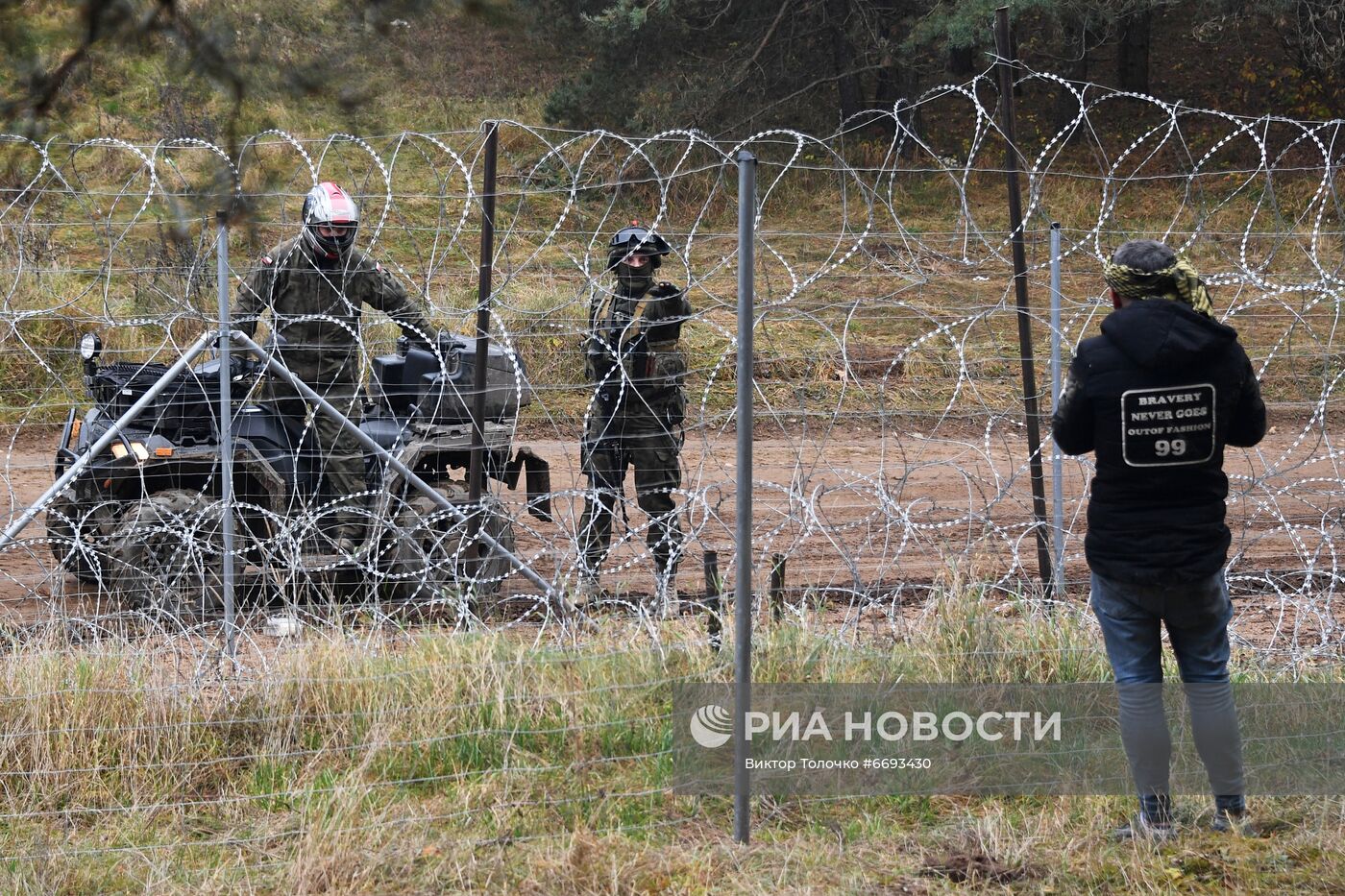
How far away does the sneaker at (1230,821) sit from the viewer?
4.13 meters

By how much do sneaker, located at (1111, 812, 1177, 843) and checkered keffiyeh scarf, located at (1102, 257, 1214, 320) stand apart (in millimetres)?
1486

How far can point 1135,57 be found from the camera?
19.3 m

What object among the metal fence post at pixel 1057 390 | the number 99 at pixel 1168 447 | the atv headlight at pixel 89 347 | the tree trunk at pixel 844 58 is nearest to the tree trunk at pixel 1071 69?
the tree trunk at pixel 844 58

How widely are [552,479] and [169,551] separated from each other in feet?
13.2

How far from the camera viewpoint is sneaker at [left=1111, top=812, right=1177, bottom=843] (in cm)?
408

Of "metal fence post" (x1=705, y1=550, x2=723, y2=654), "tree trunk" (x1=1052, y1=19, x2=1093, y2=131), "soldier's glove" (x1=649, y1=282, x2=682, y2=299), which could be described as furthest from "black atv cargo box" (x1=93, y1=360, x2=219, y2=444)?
Result: "tree trunk" (x1=1052, y1=19, x2=1093, y2=131)

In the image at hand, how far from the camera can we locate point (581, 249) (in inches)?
535

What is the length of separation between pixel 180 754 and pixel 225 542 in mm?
1011

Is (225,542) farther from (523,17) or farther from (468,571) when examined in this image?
(523,17)

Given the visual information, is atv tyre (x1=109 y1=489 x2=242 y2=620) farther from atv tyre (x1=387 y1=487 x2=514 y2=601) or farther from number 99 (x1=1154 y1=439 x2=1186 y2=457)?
number 99 (x1=1154 y1=439 x2=1186 y2=457)

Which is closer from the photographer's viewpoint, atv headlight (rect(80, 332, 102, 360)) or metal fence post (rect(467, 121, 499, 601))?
metal fence post (rect(467, 121, 499, 601))

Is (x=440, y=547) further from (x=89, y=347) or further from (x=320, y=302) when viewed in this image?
(x=89, y=347)

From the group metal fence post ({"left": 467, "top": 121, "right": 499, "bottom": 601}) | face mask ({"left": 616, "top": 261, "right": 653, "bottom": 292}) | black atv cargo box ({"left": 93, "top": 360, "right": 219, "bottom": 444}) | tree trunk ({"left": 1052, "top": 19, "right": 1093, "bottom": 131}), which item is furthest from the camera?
tree trunk ({"left": 1052, "top": 19, "right": 1093, "bottom": 131})

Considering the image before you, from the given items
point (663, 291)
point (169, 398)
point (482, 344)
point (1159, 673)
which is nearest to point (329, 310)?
point (169, 398)
